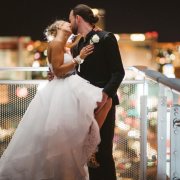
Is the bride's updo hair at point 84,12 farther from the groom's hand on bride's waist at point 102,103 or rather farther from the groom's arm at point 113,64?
the groom's hand on bride's waist at point 102,103

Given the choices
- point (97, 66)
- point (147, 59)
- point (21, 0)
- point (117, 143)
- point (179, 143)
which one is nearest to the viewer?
point (179, 143)

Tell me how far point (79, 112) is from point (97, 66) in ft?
1.13

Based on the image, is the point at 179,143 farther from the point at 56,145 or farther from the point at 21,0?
the point at 21,0

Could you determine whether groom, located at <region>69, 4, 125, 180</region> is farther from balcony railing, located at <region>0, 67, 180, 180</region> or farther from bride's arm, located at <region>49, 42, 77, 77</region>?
balcony railing, located at <region>0, 67, 180, 180</region>

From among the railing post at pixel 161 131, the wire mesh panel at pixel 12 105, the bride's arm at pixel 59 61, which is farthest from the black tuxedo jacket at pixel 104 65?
the wire mesh panel at pixel 12 105

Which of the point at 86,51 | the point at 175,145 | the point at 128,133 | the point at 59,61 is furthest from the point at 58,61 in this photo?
the point at 128,133

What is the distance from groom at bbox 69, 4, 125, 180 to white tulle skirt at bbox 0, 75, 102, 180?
8 centimetres

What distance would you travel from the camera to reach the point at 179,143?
2828 mm

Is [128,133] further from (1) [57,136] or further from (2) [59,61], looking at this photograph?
(2) [59,61]

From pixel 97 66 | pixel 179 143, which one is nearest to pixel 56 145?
pixel 97 66

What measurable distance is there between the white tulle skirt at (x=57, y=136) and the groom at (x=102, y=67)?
0.08 meters

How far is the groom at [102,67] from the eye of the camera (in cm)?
336

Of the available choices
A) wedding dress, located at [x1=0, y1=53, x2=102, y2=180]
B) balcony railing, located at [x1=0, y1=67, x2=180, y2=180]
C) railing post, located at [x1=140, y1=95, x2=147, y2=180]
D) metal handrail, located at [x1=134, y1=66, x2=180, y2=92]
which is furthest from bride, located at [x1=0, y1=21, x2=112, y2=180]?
railing post, located at [x1=140, y1=95, x2=147, y2=180]

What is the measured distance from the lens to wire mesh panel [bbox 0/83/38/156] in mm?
4449
